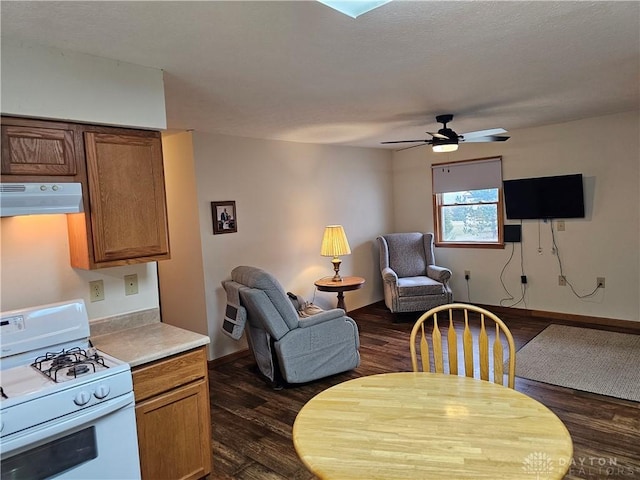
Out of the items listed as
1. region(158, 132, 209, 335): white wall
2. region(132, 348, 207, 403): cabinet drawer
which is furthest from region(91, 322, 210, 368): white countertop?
region(158, 132, 209, 335): white wall

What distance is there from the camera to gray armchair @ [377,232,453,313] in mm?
5469

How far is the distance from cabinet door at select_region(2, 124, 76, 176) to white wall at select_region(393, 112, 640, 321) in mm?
5003

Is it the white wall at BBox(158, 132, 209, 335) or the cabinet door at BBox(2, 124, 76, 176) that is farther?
the white wall at BBox(158, 132, 209, 335)

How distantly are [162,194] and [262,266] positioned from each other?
2.33 meters

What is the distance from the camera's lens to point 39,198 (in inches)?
77.9

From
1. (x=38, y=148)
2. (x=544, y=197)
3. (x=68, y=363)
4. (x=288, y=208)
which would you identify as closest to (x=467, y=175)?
(x=544, y=197)

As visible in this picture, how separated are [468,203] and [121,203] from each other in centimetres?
487

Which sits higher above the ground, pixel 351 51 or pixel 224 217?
pixel 351 51

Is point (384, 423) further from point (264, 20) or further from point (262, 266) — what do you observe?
point (262, 266)

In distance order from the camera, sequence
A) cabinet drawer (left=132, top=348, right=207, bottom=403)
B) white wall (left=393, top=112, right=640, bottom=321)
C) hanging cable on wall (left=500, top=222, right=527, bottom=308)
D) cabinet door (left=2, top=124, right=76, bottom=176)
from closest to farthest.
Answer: cabinet door (left=2, top=124, right=76, bottom=176) → cabinet drawer (left=132, top=348, right=207, bottom=403) → white wall (left=393, top=112, right=640, bottom=321) → hanging cable on wall (left=500, top=222, right=527, bottom=308)

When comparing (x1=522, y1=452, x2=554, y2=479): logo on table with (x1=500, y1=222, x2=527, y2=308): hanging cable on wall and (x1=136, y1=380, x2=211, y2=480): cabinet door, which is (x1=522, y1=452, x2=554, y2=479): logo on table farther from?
(x1=500, y1=222, x2=527, y2=308): hanging cable on wall

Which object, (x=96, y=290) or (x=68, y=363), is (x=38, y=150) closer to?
(x=96, y=290)

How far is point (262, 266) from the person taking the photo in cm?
477

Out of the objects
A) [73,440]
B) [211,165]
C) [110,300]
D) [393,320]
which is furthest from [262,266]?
[73,440]
